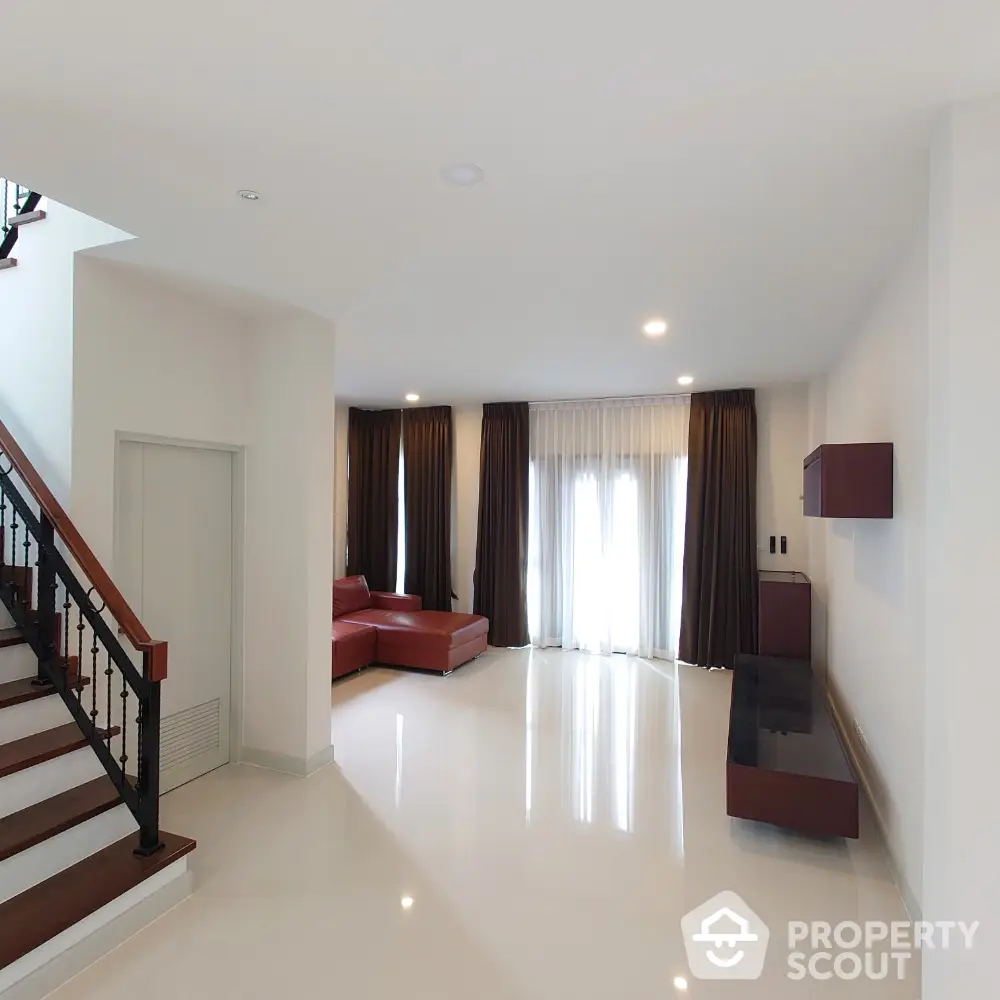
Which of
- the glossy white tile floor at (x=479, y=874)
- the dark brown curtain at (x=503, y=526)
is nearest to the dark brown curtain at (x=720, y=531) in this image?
the glossy white tile floor at (x=479, y=874)

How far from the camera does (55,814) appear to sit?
2.22 meters

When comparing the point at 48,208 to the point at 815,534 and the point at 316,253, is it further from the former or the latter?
the point at 815,534

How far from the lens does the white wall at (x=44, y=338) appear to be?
2637 mm

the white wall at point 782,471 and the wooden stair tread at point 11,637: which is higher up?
the white wall at point 782,471

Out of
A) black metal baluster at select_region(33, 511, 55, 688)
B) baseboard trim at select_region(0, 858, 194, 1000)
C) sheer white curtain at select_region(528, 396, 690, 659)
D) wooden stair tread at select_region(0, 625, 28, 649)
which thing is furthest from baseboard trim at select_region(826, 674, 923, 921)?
wooden stair tread at select_region(0, 625, 28, 649)

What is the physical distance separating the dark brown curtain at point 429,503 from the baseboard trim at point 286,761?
3181 millimetres

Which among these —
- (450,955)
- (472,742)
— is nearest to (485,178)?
(450,955)

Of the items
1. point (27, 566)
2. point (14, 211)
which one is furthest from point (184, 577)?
point (14, 211)

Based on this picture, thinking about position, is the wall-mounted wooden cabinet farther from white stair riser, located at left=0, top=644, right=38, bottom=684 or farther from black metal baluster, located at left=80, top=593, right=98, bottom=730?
white stair riser, located at left=0, top=644, right=38, bottom=684

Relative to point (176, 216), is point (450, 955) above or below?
below

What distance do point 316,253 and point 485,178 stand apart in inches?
38.3

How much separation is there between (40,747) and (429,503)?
462 cm

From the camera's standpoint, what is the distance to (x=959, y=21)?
1.27m

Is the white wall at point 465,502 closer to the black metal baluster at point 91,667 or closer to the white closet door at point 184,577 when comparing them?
the white closet door at point 184,577
